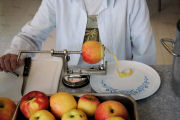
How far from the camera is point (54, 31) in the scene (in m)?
2.86

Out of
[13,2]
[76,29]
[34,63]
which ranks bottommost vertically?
[34,63]

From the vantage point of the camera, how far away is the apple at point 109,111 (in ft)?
1.95

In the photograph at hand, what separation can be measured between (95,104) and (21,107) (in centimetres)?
21

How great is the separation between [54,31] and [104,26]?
5.33 feet

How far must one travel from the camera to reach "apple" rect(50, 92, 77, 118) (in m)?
0.63

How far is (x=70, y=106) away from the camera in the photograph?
0.64m

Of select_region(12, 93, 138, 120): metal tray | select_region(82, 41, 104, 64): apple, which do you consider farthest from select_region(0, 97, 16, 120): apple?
select_region(82, 41, 104, 64): apple

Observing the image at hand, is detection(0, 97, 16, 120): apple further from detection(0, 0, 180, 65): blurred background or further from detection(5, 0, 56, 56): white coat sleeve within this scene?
detection(0, 0, 180, 65): blurred background

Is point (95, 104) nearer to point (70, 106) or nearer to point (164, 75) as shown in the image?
point (70, 106)

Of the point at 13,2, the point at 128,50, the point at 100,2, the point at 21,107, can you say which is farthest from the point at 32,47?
the point at 13,2

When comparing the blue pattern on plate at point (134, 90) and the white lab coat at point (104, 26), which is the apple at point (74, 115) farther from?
the white lab coat at point (104, 26)

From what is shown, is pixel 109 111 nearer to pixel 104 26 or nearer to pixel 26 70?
pixel 26 70

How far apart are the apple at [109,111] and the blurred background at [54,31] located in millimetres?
1701

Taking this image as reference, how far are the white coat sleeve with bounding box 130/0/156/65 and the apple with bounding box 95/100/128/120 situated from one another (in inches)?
31.7
